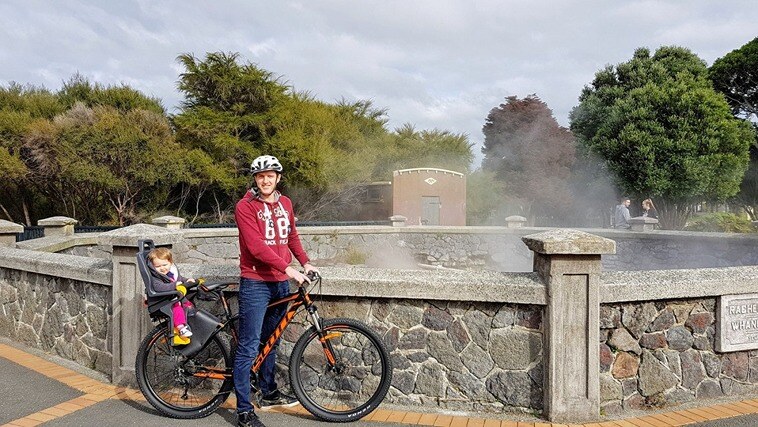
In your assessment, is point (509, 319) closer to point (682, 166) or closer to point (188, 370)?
point (188, 370)

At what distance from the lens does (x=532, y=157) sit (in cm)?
3931

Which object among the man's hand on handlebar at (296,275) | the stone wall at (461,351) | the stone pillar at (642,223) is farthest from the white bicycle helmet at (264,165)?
the stone pillar at (642,223)

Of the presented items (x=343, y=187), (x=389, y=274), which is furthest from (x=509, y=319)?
(x=343, y=187)

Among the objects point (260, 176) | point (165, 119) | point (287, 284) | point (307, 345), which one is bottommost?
point (307, 345)

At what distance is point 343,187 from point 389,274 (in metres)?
24.4

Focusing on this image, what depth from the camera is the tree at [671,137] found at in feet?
76.8

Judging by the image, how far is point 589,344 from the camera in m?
3.91

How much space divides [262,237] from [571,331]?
2.30 meters

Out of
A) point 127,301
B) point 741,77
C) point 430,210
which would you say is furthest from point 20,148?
point 741,77

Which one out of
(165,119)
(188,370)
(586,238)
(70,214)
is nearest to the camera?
(586,238)

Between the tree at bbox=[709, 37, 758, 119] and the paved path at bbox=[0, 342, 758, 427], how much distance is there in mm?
34823

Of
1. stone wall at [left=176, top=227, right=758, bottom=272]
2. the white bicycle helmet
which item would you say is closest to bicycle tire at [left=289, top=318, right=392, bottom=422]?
the white bicycle helmet

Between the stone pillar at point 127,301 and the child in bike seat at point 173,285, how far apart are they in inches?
21.8

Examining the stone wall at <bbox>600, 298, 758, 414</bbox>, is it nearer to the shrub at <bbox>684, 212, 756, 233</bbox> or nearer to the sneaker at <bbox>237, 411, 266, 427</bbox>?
the sneaker at <bbox>237, 411, 266, 427</bbox>
